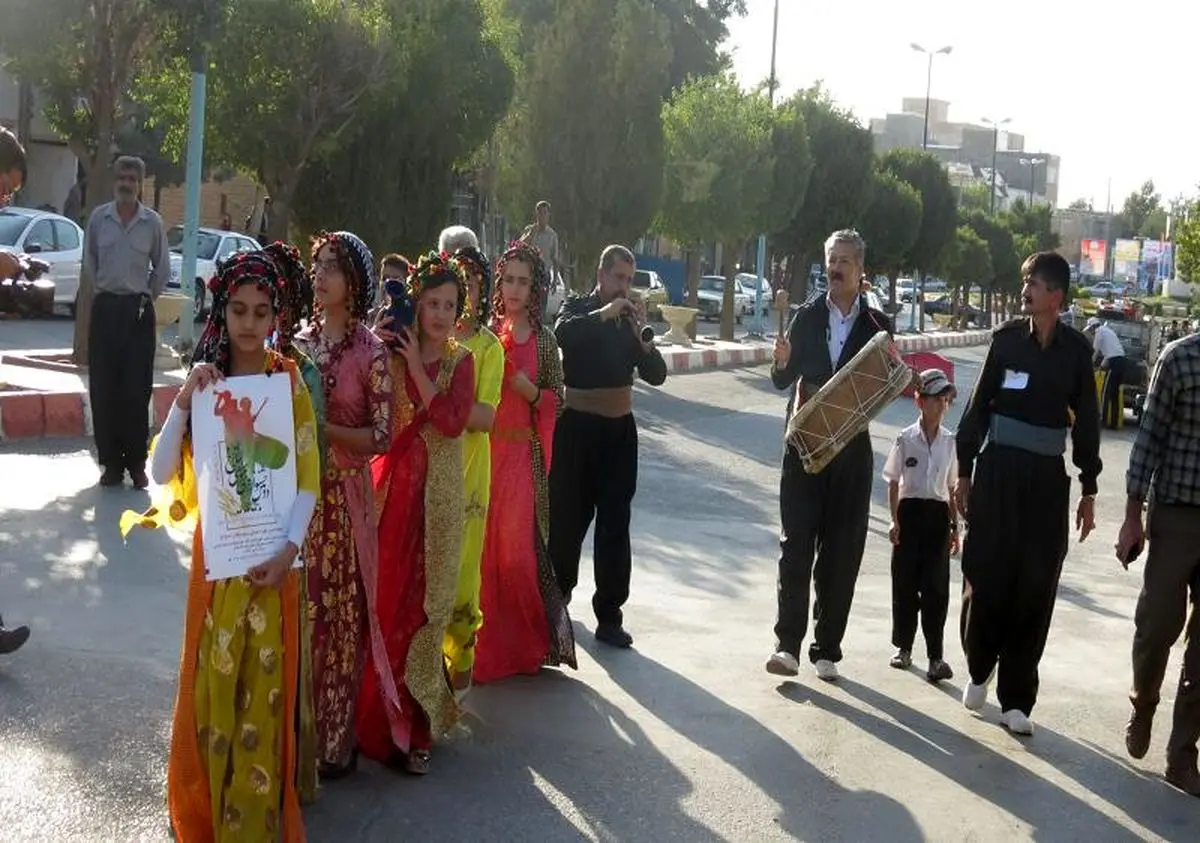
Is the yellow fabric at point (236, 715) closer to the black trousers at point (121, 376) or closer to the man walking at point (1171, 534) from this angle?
the man walking at point (1171, 534)

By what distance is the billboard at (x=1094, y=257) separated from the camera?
145875 mm

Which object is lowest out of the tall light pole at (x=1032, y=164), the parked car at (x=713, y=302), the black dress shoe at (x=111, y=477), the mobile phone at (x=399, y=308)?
the parked car at (x=713, y=302)

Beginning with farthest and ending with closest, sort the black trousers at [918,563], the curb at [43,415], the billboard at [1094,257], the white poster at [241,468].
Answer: the billboard at [1094,257] < the curb at [43,415] < the black trousers at [918,563] < the white poster at [241,468]

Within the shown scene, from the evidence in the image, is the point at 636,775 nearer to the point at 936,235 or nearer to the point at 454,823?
the point at 454,823

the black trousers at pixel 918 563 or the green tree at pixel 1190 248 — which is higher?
the green tree at pixel 1190 248

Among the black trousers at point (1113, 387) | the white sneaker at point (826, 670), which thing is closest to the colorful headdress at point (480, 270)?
the white sneaker at point (826, 670)

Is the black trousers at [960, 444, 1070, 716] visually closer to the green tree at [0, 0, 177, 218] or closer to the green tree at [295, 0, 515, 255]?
the green tree at [0, 0, 177, 218]

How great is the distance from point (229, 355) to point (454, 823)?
1625mm

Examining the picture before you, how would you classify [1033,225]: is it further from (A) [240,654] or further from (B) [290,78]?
(A) [240,654]

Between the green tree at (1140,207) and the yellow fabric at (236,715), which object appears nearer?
the yellow fabric at (236,715)

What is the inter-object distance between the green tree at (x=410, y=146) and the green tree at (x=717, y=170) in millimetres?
12111

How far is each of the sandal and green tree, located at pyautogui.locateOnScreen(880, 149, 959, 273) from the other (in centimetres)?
5824

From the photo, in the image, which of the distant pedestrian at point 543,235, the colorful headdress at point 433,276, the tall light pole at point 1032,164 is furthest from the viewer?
the tall light pole at point 1032,164

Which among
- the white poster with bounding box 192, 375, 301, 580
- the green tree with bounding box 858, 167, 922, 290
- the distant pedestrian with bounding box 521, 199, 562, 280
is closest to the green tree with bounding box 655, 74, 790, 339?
the distant pedestrian with bounding box 521, 199, 562, 280
